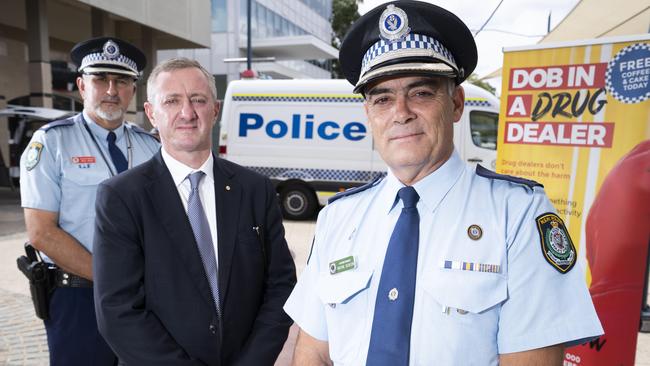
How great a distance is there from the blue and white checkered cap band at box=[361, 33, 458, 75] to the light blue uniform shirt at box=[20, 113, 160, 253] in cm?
169

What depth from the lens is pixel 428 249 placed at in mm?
1244

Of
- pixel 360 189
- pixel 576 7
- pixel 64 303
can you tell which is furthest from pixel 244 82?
pixel 360 189

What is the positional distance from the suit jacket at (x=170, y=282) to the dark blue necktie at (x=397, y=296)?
70 centimetres

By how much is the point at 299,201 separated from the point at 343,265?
738 centimetres

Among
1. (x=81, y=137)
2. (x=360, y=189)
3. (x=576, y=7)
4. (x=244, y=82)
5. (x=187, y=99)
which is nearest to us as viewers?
(x=360, y=189)

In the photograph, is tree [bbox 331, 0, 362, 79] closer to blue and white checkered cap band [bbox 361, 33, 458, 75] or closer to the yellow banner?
the yellow banner

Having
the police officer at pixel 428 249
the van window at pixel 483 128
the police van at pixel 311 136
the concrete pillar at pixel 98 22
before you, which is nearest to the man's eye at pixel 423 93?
the police officer at pixel 428 249

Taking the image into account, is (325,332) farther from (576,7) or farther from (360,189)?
(576,7)

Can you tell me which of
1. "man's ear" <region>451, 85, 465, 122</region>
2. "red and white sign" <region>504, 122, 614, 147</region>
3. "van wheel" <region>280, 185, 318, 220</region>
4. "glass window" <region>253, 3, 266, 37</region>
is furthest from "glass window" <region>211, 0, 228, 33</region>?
"man's ear" <region>451, 85, 465, 122</region>

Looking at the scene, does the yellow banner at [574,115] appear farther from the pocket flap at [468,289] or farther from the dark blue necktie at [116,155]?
the dark blue necktie at [116,155]

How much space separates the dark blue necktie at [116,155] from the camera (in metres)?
2.41

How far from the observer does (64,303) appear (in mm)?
2152

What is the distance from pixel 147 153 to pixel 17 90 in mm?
18521

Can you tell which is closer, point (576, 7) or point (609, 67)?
point (609, 67)
